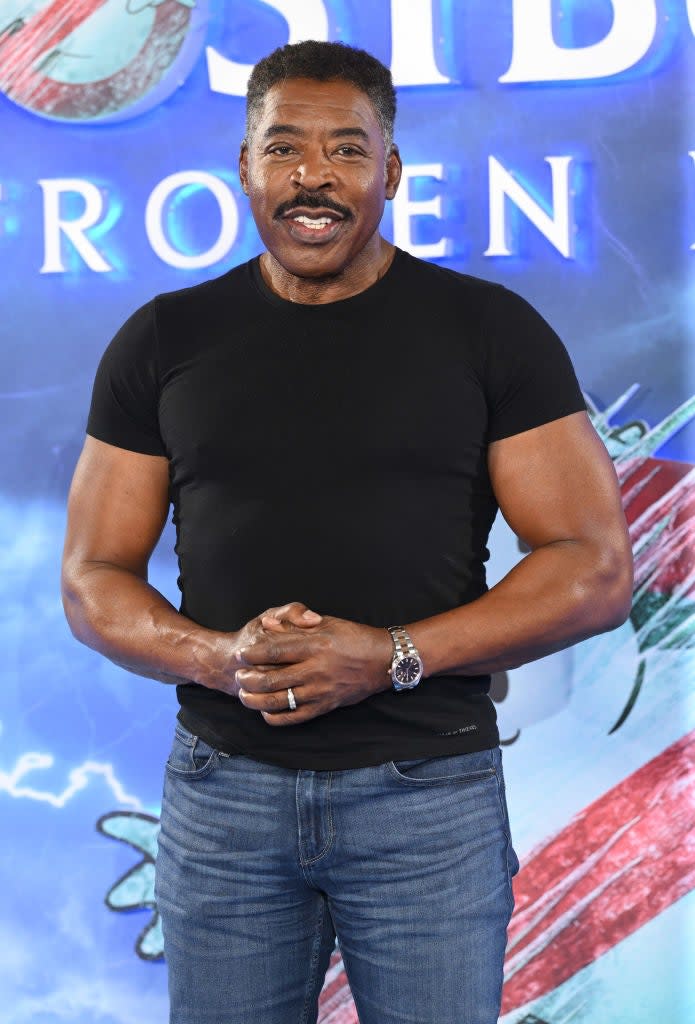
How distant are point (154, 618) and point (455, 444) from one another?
1.44 ft

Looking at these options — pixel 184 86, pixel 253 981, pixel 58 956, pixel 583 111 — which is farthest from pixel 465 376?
pixel 58 956

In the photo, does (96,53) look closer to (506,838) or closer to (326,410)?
(326,410)

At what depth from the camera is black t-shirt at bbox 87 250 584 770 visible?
1.48 m

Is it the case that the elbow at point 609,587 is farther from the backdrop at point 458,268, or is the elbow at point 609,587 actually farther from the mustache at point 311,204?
the backdrop at point 458,268

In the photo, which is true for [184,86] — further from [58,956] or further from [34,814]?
[58,956]

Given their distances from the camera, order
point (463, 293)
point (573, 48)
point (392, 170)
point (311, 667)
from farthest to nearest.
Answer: point (573, 48) < point (392, 170) < point (463, 293) < point (311, 667)

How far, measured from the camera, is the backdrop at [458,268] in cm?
233

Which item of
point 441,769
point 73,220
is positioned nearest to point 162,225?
point 73,220

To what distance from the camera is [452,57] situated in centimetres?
237

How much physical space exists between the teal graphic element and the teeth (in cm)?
139

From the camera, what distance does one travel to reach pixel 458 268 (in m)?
2.38

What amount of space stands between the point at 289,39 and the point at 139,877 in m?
1.72

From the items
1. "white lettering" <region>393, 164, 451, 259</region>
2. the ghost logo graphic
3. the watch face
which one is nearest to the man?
the watch face

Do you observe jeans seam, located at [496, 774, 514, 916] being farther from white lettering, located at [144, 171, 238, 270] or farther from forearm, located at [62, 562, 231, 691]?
white lettering, located at [144, 171, 238, 270]
